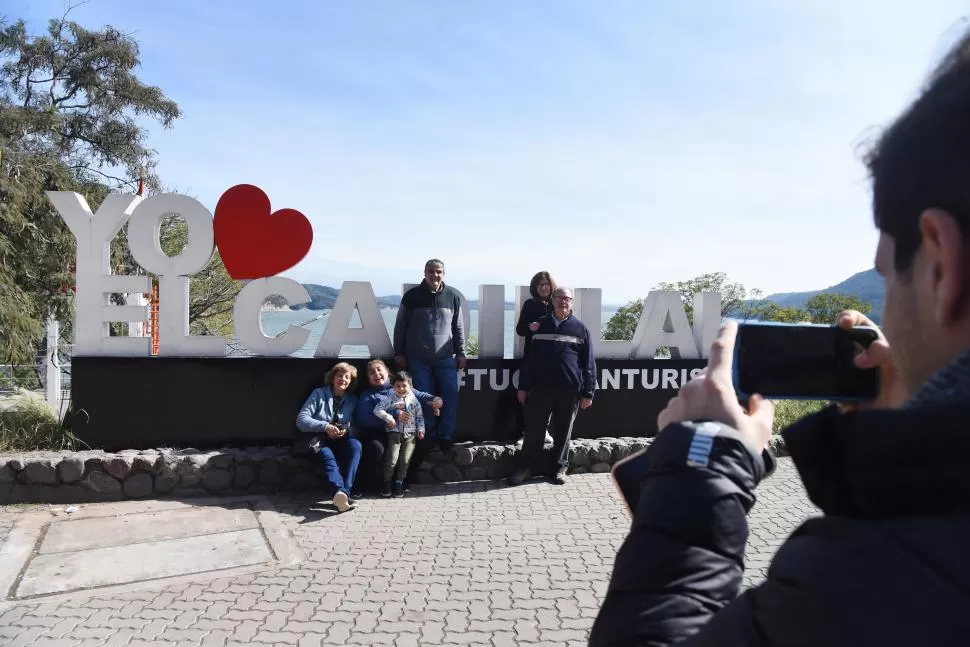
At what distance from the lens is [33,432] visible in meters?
6.92

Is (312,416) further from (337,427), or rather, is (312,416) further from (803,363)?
(803,363)

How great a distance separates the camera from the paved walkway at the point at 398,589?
3.87 meters

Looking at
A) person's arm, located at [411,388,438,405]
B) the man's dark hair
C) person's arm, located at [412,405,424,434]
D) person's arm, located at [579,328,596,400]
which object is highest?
the man's dark hair

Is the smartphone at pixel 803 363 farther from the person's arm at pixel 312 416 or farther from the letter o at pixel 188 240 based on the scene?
the letter o at pixel 188 240

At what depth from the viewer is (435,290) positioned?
7.30m

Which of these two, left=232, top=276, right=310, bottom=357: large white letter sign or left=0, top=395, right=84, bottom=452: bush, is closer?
left=0, top=395, right=84, bottom=452: bush

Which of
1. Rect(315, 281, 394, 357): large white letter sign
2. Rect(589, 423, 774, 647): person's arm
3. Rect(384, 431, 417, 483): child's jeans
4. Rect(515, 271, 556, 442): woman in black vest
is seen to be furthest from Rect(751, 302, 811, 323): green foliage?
Rect(589, 423, 774, 647): person's arm

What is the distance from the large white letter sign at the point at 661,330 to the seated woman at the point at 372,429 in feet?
10.5

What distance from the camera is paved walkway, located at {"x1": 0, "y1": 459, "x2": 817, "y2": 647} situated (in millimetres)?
3867

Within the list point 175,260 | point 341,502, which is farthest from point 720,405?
point 175,260

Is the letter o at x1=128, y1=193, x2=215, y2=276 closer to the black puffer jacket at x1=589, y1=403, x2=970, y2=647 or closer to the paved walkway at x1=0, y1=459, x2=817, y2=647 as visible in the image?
the paved walkway at x1=0, y1=459, x2=817, y2=647

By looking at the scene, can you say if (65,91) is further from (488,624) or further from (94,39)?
(488,624)

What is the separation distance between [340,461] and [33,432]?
3.18 metres

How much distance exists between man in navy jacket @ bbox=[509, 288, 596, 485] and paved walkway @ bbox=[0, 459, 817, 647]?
878 millimetres
